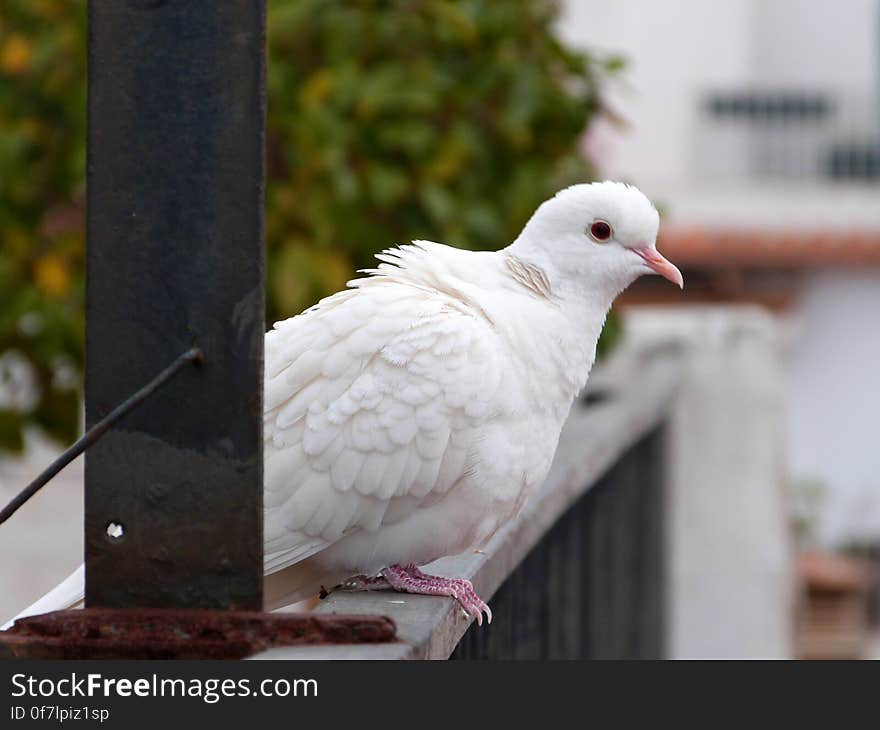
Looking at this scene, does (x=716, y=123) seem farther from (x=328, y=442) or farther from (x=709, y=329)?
(x=328, y=442)

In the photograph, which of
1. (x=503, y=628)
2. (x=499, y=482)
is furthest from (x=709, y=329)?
(x=499, y=482)

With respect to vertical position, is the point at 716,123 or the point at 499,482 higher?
the point at 716,123

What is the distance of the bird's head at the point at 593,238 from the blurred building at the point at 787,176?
865 cm

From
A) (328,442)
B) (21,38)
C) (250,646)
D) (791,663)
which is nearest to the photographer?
(250,646)

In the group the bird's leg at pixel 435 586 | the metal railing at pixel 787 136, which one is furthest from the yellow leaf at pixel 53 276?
the metal railing at pixel 787 136

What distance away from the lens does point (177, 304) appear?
165 cm

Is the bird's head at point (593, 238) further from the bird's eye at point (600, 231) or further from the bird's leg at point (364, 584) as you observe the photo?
the bird's leg at point (364, 584)

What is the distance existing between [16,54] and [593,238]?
2.20m

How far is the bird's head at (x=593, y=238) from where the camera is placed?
240 cm

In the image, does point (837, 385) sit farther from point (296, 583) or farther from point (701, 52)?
point (296, 583)

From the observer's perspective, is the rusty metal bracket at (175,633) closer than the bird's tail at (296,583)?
Yes

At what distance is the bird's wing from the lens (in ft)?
7.23

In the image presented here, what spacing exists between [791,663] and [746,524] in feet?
12.9

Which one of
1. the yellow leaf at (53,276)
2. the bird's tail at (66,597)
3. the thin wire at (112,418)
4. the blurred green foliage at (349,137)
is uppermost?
the blurred green foliage at (349,137)
